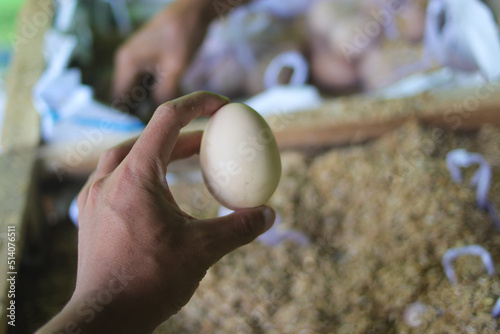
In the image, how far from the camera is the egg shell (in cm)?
76

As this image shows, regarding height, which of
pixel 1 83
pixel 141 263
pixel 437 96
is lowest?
pixel 437 96

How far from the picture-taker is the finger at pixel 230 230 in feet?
2.05

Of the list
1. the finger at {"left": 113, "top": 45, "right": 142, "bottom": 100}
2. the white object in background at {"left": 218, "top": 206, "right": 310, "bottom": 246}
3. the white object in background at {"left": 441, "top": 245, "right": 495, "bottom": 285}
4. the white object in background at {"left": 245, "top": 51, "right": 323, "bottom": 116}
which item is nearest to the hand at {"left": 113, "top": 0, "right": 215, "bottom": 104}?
the finger at {"left": 113, "top": 45, "right": 142, "bottom": 100}

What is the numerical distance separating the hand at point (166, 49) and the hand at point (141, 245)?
32.7 inches

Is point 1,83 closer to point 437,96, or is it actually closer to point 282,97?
point 282,97

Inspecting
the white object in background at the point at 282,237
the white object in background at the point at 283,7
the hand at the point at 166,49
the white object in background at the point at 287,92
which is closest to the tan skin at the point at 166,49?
the hand at the point at 166,49

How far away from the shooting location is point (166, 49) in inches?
57.2

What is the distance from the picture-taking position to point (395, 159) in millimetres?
1243

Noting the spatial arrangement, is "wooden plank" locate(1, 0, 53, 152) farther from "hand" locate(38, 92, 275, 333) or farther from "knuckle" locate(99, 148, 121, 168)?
"hand" locate(38, 92, 275, 333)

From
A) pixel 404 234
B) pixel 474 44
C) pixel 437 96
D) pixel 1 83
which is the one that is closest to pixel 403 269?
pixel 404 234

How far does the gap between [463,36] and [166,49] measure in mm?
945

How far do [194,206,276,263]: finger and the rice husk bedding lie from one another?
0.35 m

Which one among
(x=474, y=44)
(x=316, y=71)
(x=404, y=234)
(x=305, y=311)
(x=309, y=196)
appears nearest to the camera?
(x=305, y=311)

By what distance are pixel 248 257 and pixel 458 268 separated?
18.4 inches
